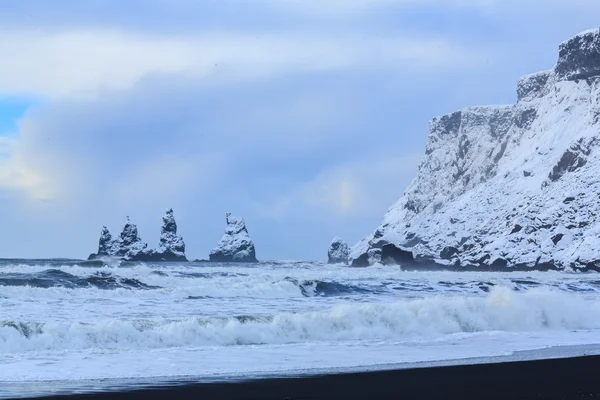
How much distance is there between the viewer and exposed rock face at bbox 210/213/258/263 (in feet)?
611

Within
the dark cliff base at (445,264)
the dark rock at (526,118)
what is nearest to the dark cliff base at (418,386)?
the dark cliff base at (445,264)

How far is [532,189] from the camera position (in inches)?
5335

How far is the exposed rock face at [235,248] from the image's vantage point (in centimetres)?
18612

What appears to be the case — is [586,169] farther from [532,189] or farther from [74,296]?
[74,296]

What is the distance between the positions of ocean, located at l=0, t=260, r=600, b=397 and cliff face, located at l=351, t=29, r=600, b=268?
219 feet

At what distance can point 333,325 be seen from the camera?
26047mm

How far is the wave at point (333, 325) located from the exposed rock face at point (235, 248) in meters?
153

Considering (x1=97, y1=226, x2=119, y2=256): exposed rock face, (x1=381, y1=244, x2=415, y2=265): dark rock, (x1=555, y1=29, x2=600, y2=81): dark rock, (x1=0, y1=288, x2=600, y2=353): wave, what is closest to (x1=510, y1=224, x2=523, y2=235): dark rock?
(x1=381, y1=244, x2=415, y2=265): dark rock

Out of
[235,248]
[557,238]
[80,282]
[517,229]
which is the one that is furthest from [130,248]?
[80,282]

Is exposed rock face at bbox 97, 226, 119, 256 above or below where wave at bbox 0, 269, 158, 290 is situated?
above

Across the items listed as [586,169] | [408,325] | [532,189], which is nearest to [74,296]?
[408,325]

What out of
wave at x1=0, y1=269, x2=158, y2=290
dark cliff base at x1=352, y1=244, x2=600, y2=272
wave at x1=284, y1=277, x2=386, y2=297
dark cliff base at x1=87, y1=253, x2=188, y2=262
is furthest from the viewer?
dark cliff base at x1=87, y1=253, x2=188, y2=262

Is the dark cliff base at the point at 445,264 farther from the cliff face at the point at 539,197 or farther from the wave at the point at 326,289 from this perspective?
the wave at the point at 326,289

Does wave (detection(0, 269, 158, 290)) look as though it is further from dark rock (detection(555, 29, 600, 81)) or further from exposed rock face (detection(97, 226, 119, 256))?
exposed rock face (detection(97, 226, 119, 256))
